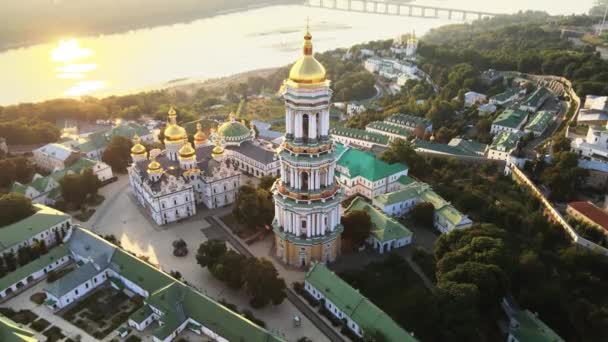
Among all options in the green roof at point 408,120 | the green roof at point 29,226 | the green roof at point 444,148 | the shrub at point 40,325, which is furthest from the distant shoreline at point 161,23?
the green roof at point 444,148

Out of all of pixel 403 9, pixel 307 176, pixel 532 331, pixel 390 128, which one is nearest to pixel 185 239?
pixel 307 176

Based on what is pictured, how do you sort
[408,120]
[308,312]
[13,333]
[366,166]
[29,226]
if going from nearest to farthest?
[13,333] → [308,312] → [29,226] → [366,166] → [408,120]

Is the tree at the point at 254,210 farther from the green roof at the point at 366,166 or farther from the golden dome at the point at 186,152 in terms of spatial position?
the green roof at the point at 366,166

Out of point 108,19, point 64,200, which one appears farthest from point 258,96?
point 108,19

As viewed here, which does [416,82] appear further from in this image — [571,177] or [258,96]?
[571,177]

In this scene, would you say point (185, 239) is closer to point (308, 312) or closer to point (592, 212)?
point (308, 312)

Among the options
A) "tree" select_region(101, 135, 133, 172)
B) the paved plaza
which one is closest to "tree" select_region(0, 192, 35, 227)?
the paved plaza
